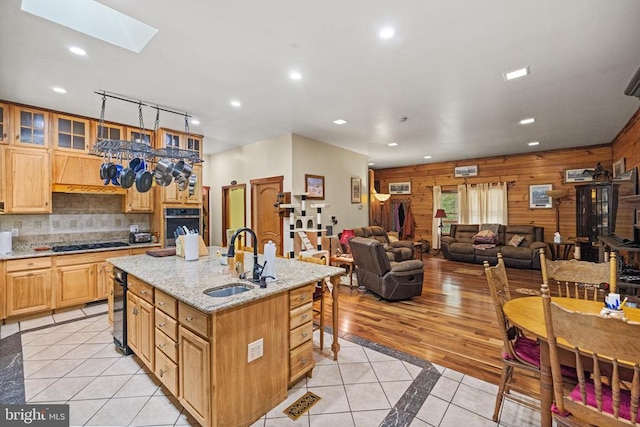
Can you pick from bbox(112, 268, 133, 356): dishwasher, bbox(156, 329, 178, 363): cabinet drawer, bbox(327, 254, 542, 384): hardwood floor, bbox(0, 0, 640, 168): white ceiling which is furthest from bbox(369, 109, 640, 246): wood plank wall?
bbox(156, 329, 178, 363): cabinet drawer

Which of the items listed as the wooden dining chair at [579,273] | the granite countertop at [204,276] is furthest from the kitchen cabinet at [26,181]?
the wooden dining chair at [579,273]

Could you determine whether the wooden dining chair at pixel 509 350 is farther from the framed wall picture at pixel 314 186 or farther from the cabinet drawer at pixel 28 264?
the cabinet drawer at pixel 28 264

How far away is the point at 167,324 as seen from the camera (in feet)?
6.50

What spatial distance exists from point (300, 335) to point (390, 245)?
203 inches

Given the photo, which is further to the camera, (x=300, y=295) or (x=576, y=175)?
(x=576, y=175)

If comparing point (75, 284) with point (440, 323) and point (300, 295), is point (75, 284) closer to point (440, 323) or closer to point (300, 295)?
point (300, 295)

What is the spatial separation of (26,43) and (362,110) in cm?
354

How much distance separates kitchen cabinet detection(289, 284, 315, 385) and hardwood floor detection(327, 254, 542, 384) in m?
1.04

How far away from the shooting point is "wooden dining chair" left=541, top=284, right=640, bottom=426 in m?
1.07

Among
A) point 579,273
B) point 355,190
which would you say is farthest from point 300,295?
point 355,190

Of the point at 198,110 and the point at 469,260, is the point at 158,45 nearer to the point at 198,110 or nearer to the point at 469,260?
the point at 198,110

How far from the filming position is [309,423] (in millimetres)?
1847

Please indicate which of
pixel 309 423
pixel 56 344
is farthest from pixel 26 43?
pixel 309 423

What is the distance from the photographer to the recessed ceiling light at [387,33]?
2242 millimetres
